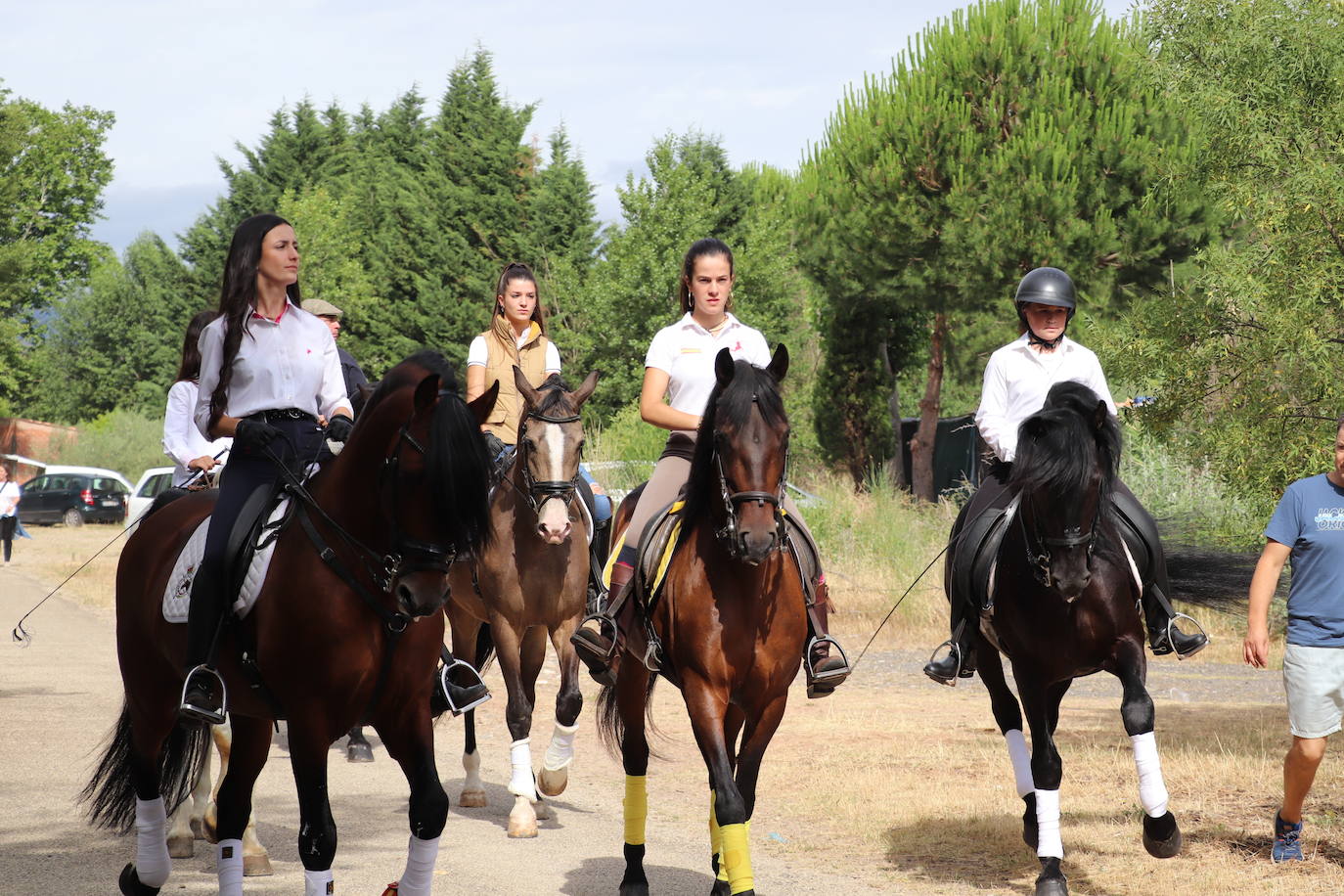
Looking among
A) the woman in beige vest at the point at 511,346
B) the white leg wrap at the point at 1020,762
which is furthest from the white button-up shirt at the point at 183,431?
the white leg wrap at the point at 1020,762

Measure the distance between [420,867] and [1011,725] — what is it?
12.4 ft

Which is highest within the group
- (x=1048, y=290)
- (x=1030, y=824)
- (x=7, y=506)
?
(x=1048, y=290)

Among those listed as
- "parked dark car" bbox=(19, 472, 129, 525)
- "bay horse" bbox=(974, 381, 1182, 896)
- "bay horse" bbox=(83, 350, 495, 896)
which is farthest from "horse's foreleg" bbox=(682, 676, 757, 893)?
"parked dark car" bbox=(19, 472, 129, 525)

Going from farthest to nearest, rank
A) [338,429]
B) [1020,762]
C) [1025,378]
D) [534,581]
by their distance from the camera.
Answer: [534,581] → [1025,378] → [1020,762] → [338,429]

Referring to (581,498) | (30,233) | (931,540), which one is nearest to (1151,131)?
(931,540)

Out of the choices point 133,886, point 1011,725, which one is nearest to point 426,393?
point 133,886

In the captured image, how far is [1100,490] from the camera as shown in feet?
21.5

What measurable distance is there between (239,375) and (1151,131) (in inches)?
1026

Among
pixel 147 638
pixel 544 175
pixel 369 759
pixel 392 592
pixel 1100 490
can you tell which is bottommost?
pixel 369 759

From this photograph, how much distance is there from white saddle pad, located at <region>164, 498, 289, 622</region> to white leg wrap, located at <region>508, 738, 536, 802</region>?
297 centimetres

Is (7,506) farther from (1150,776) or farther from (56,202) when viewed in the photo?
(56,202)

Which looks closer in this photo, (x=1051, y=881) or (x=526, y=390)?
(x=1051, y=881)

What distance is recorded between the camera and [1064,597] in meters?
6.54

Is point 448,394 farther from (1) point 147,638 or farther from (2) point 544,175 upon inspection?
(2) point 544,175
